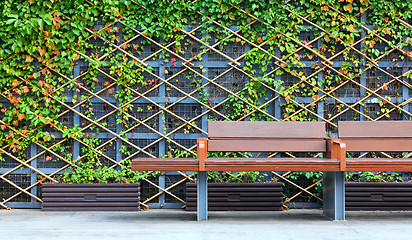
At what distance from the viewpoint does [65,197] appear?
375 cm

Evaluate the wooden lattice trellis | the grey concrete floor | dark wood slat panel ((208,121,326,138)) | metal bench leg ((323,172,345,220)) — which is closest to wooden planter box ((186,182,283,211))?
the grey concrete floor

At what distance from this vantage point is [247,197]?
12.3 feet

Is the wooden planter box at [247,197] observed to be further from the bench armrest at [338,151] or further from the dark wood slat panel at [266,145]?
the bench armrest at [338,151]

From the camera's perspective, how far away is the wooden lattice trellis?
393cm

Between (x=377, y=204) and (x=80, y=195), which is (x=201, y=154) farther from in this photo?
(x=377, y=204)

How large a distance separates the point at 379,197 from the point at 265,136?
1.13m

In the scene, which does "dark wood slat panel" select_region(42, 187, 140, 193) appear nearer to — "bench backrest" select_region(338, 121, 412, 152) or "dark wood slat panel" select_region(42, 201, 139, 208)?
"dark wood slat panel" select_region(42, 201, 139, 208)

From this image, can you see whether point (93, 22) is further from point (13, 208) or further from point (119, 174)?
point (13, 208)

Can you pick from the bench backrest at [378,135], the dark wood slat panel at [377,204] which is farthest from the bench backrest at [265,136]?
the dark wood slat panel at [377,204]

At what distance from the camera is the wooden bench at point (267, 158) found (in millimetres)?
3170

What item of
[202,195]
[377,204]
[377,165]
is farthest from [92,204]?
[377,204]

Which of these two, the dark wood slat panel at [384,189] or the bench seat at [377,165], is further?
the dark wood slat panel at [384,189]

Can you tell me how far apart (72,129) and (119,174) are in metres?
0.59

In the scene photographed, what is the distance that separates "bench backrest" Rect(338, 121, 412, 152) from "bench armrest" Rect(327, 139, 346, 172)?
0.61 feet
